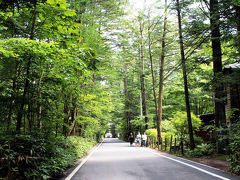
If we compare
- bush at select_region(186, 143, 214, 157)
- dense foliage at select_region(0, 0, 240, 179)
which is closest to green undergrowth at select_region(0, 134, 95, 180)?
dense foliage at select_region(0, 0, 240, 179)

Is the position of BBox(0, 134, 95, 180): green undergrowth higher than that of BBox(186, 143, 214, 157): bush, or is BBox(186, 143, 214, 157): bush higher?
BBox(0, 134, 95, 180): green undergrowth

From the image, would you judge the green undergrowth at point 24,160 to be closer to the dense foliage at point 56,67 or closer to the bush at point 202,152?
the dense foliage at point 56,67

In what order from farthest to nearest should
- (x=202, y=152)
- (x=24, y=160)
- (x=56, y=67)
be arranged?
1. (x=202, y=152)
2. (x=56, y=67)
3. (x=24, y=160)

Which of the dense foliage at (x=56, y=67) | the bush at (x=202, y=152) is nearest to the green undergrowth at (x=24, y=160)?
the dense foliage at (x=56, y=67)

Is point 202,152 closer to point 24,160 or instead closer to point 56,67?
point 56,67

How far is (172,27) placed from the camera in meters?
22.6

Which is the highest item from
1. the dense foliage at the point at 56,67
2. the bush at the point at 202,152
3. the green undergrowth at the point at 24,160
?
the dense foliage at the point at 56,67

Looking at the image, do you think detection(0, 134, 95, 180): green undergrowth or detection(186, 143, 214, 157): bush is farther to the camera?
detection(186, 143, 214, 157): bush

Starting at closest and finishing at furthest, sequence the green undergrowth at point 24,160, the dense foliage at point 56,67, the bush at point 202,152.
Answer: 1. the green undergrowth at point 24,160
2. the dense foliage at point 56,67
3. the bush at point 202,152

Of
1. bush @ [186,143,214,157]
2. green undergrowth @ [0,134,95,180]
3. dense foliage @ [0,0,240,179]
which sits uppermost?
dense foliage @ [0,0,240,179]

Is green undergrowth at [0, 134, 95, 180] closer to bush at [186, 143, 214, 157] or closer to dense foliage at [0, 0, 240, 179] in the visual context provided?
dense foliage at [0, 0, 240, 179]

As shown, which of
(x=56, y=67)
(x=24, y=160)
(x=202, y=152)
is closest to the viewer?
(x=24, y=160)

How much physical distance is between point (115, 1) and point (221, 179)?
14157 millimetres

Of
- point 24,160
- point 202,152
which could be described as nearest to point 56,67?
point 24,160
